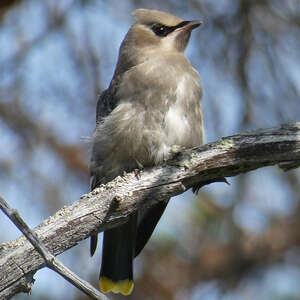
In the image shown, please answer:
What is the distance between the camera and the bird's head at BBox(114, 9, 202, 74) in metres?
5.44

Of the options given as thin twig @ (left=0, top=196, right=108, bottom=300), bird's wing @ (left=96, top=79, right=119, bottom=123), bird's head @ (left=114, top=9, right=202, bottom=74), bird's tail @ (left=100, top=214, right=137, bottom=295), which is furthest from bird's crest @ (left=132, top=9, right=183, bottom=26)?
thin twig @ (left=0, top=196, right=108, bottom=300)

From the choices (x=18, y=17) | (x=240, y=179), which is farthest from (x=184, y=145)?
(x=18, y=17)

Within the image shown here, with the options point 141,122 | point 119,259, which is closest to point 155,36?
point 141,122

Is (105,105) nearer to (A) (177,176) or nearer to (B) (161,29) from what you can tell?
(B) (161,29)

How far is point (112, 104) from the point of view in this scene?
5086 mm

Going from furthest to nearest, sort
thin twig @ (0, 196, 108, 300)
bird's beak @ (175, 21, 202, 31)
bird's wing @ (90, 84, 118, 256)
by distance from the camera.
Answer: bird's beak @ (175, 21, 202, 31) < bird's wing @ (90, 84, 118, 256) < thin twig @ (0, 196, 108, 300)

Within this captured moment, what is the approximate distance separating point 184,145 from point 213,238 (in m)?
Answer: 1.77

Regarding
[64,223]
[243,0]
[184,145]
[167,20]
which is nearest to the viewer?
[64,223]

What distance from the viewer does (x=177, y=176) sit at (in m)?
4.18

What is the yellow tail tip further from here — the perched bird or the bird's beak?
the bird's beak

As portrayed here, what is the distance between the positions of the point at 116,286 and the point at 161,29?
1.95 metres

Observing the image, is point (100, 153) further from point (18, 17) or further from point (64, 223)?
point (18, 17)

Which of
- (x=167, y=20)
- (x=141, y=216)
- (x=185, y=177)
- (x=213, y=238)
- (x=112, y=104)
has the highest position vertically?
(x=167, y=20)

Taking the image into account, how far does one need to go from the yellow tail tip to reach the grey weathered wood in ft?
3.87
